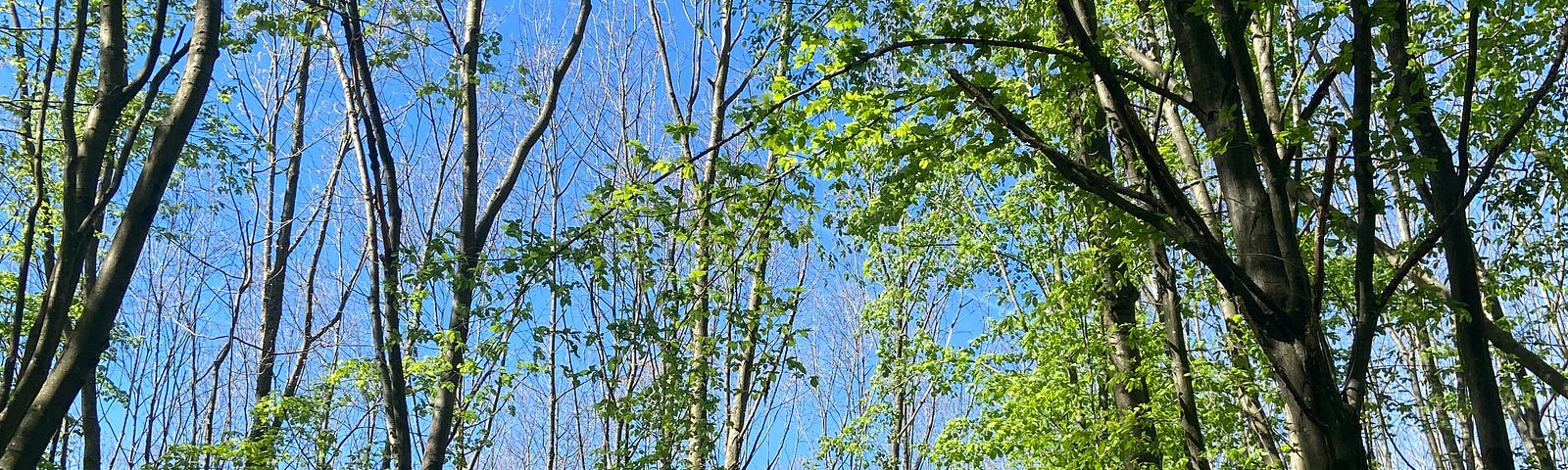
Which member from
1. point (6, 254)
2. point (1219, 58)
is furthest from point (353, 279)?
point (1219, 58)

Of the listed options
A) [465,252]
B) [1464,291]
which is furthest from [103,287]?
[1464,291]

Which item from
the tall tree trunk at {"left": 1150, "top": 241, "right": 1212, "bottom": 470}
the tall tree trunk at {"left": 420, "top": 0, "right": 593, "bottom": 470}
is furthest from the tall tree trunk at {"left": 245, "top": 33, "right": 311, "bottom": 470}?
the tall tree trunk at {"left": 1150, "top": 241, "right": 1212, "bottom": 470}

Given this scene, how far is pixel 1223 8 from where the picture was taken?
3717 mm

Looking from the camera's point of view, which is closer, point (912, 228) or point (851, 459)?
point (912, 228)

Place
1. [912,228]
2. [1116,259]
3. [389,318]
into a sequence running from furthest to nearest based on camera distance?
[912,228] → [1116,259] → [389,318]

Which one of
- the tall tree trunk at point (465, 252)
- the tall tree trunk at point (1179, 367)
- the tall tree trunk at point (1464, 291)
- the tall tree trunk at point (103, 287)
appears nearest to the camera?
the tall tree trunk at point (103, 287)

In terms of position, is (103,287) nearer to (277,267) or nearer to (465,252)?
(465,252)

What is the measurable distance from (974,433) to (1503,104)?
15.5ft

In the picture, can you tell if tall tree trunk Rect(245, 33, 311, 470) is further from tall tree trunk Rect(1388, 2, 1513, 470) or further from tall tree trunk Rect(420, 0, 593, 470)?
tall tree trunk Rect(1388, 2, 1513, 470)

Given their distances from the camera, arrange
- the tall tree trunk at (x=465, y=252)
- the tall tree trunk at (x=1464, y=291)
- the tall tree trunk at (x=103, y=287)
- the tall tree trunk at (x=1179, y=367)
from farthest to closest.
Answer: the tall tree trunk at (x=1179, y=367), the tall tree trunk at (x=465, y=252), the tall tree trunk at (x=1464, y=291), the tall tree trunk at (x=103, y=287)

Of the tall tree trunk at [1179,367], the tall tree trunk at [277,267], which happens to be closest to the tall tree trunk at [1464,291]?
the tall tree trunk at [1179,367]

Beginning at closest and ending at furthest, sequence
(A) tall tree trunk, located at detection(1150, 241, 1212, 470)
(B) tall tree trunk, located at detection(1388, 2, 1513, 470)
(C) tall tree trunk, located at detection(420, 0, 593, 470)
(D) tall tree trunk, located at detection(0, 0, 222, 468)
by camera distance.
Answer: (D) tall tree trunk, located at detection(0, 0, 222, 468) → (B) tall tree trunk, located at detection(1388, 2, 1513, 470) → (C) tall tree trunk, located at detection(420, 0, 593, 470) → (A) tall tree trunk, located at detection(1150, 241, 1212, 470)

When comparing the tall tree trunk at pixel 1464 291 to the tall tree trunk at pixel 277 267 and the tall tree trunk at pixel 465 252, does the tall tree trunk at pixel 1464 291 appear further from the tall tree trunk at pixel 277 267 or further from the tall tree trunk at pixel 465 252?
the tall tree trunk at pixel 277 267

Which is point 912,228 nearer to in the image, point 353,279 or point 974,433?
point 974,433
